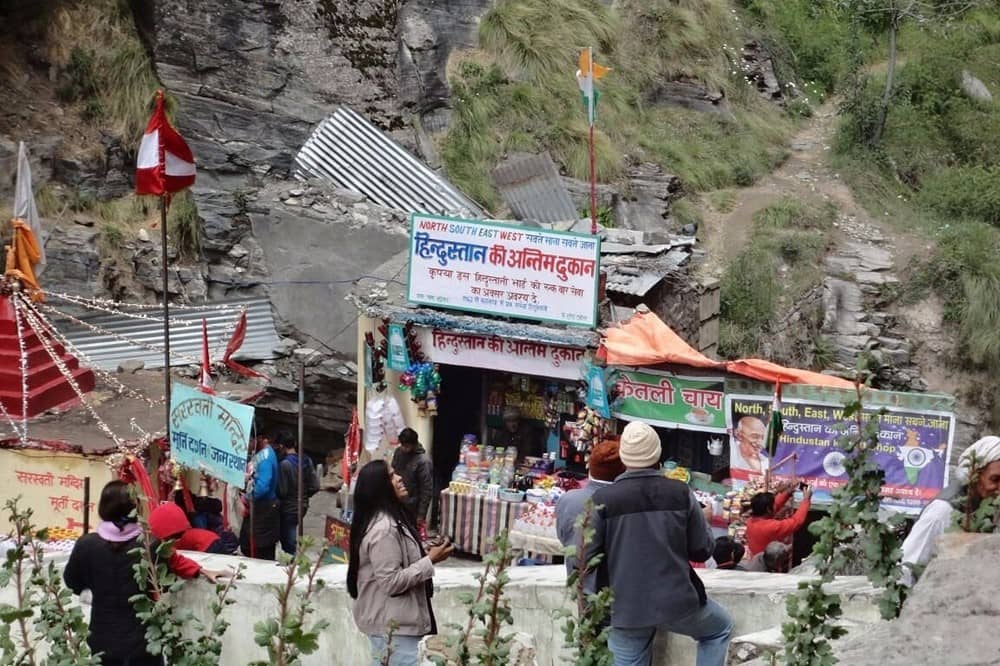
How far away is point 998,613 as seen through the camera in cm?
373

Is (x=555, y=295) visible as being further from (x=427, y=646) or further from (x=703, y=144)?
(x=703, y=144)

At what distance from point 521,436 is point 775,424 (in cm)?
289

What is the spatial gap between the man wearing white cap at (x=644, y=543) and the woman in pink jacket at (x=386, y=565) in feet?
2.56

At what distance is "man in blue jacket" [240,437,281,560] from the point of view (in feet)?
35.8

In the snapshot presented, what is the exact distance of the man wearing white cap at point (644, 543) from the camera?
524 centimetres

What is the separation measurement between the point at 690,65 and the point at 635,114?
2.36 m

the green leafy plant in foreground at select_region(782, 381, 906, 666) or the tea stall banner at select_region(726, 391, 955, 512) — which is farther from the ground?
the green leafy plant in foreground at select_region(782, 381, 906, 666)

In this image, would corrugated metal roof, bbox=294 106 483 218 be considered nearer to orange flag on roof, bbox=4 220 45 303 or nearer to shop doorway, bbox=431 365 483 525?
shop doorway, bbox=431 365 483 525

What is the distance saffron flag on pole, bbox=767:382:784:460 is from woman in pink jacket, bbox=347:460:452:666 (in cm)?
555

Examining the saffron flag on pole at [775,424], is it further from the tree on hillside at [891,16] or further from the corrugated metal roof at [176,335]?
the tree on hillside at [891,16]

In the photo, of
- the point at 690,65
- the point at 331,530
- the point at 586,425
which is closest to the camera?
the point at 331,530

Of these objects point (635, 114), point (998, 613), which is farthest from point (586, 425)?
point (635, 114)

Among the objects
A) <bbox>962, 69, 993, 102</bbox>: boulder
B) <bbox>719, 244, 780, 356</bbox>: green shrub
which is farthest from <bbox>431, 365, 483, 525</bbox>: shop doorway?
<bbox>962, 69, 993, 102</bbox>: boulder

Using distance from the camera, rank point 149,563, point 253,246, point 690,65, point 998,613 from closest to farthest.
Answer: point 998,613 < point 149,563 < point 253,246 < point 690,65
